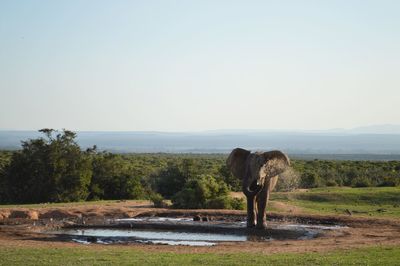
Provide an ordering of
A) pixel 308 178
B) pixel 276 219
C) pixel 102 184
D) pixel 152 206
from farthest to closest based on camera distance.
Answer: pixel 308 178
pixel 102 184
pixel 152 206
pixel 276 219

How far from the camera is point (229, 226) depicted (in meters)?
28.3

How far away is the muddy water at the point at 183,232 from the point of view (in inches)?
973

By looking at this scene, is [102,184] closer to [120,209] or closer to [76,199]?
[76,199]

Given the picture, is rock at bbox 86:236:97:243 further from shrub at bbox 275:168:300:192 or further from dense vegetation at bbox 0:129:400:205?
shrub at bbox 275:168:300:192

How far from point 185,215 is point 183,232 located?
559cm

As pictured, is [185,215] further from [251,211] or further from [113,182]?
[113,182]

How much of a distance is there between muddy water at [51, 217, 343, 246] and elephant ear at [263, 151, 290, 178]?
2.48m

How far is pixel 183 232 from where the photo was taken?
89.8 feet

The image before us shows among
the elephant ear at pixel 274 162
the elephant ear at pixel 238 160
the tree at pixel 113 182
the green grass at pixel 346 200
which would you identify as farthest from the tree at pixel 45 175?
the elephant ear at pixel 274 162

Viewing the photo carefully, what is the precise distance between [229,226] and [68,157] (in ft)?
70.1

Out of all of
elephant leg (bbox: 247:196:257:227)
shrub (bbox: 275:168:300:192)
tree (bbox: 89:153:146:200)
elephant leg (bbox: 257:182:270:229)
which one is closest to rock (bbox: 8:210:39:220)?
elephant leg (bbox: 247:196:257:227)

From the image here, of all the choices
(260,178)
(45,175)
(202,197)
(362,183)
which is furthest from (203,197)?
(362,183)

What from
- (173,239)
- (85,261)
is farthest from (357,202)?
(85,261)

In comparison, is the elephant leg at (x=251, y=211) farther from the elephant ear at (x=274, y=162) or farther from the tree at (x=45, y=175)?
the tree at (x=45, y=175)
